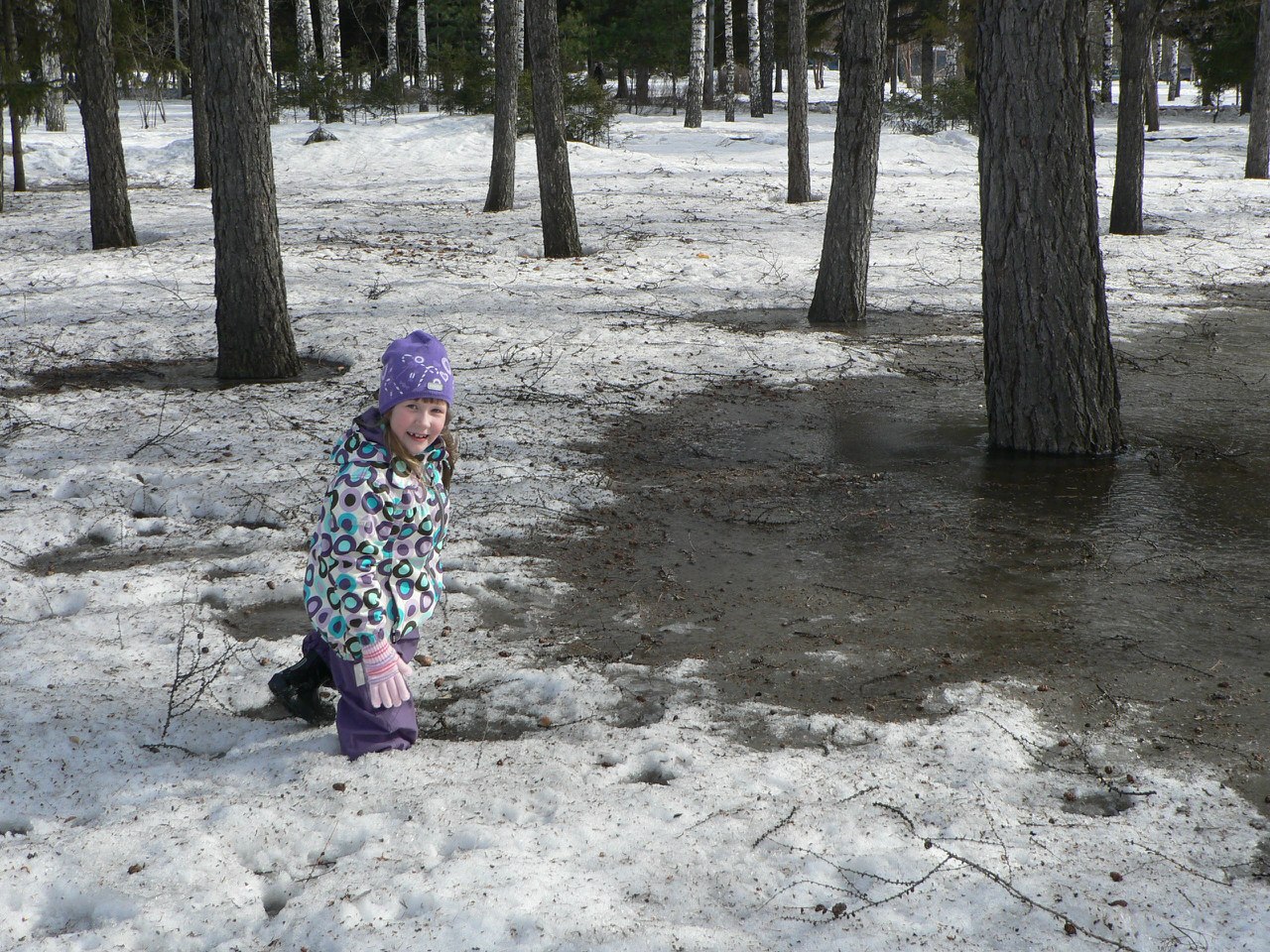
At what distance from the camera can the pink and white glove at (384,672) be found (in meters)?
3.25

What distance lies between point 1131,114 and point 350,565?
14923mm

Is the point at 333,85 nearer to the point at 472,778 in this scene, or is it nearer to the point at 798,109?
the point at 798,109

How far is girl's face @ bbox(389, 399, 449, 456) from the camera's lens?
3283 mm

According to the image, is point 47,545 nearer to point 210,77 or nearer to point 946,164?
point 210,77

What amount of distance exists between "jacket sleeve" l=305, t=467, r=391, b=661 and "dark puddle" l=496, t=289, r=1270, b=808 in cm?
118

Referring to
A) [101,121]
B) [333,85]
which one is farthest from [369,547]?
[333,85]

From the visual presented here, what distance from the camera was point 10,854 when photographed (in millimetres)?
2889

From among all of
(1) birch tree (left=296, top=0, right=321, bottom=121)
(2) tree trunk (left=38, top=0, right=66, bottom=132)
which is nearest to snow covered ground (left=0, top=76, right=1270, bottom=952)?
(2) tree trunk (left=38, top=0, right=66, bottom=132)

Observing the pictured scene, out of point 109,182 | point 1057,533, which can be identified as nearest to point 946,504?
point 1057,533

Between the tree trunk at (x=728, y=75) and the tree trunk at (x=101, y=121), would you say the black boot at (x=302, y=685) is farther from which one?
the tree trunk at (x=728, y=75)

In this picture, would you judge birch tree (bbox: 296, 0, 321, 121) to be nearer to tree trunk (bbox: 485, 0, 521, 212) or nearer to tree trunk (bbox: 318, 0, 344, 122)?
tree trunk (bbox: 318, 0, 344, 122)

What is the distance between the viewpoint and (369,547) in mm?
3250

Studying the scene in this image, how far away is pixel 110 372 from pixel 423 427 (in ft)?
21.4

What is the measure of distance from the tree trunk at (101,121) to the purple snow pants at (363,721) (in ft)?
38.5
